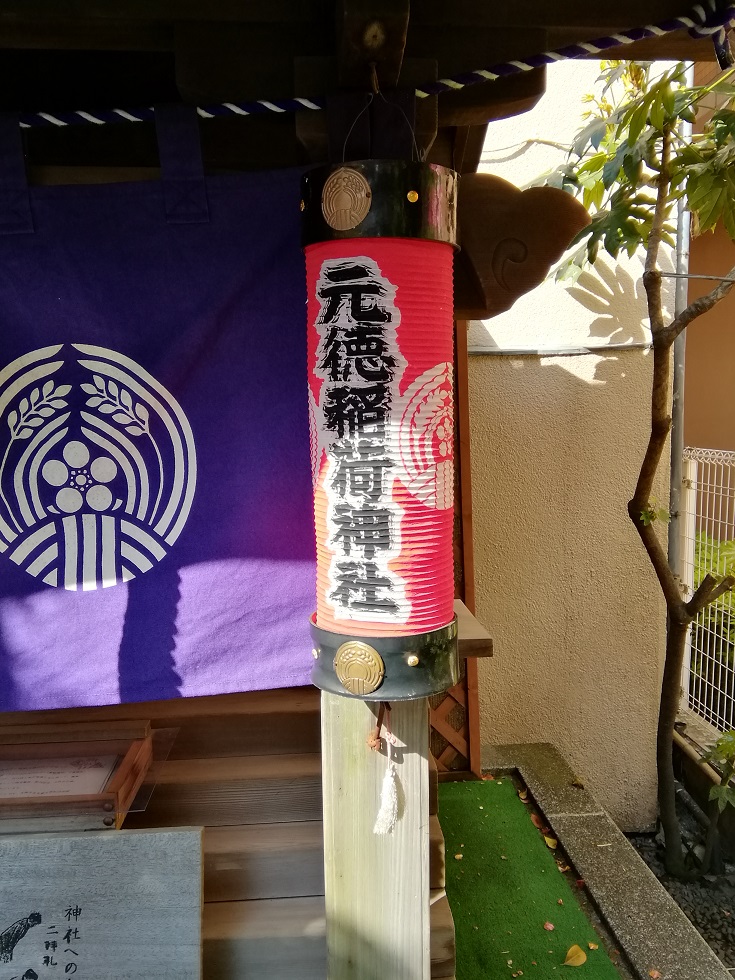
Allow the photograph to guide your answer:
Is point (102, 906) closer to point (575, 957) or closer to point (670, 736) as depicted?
point (575, 957)

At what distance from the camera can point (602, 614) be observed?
4.92 meters

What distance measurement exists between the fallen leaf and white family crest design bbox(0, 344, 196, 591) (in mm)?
2856

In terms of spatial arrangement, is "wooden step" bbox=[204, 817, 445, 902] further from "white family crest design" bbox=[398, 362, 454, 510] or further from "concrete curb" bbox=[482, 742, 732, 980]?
"concrete curb" bbox=[482, 742, 732, 980]

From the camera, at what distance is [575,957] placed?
3.21 meters

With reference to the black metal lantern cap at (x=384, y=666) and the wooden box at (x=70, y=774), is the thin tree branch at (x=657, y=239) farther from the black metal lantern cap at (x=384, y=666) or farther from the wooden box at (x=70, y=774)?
the wooden box at (x=70, y=774)

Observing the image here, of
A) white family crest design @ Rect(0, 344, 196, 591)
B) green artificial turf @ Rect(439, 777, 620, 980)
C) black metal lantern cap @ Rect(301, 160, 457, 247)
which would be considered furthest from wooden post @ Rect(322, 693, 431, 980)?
green artificial turf @ Rect(439, 777, 620, 980)

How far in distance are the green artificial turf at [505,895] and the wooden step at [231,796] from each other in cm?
148

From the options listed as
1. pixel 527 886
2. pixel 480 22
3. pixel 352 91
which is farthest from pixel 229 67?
pixel 527 886

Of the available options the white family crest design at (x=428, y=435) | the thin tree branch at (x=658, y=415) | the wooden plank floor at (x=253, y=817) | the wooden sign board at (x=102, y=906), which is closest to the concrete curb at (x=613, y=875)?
the wooden plank floor at (x=253, y=817)

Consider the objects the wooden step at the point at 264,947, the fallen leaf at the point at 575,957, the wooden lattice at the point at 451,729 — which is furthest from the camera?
the wooden lattice at the point at 451,729

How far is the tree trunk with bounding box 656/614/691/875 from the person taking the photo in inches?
167

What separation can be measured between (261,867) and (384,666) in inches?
48.2

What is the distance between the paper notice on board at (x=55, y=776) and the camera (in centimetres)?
229

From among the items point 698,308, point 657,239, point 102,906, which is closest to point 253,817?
point 102,906
